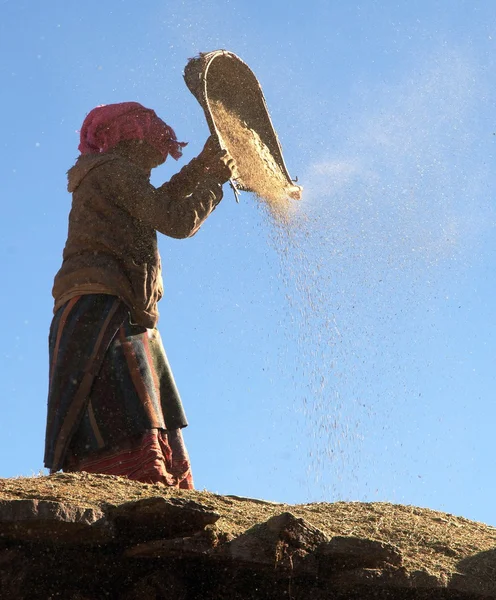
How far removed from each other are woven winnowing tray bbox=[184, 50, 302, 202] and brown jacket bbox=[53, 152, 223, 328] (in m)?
0.54

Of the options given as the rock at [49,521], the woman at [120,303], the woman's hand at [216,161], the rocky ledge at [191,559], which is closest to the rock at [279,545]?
the rocky ledge at [191,559]

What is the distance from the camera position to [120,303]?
221 inches

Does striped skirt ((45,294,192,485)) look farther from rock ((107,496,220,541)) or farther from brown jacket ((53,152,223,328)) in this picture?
rock ((107,496,220,541))

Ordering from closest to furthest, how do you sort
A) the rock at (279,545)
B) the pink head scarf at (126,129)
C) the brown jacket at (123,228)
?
the rock at (279,545), the brown jacket at (123,228), the pink head scarf at (126,129)

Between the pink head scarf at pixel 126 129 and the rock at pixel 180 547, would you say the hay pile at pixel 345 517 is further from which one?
the pink head scarf at pixel 126 129

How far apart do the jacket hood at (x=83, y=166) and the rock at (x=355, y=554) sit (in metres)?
2.95

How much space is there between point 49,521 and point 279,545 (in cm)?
80

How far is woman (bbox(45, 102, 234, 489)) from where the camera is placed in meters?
5.35

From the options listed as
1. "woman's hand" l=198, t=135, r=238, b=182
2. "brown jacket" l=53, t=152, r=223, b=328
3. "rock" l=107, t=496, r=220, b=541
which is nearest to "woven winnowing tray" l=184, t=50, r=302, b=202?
"woman's hand" l=198, t=135, r=238, b=182

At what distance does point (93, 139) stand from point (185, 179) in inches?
24.3

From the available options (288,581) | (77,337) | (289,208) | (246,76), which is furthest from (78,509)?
(246,76)

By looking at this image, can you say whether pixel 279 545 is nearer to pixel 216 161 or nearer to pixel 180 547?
pixel 180 547

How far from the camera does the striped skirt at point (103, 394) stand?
5332 mm

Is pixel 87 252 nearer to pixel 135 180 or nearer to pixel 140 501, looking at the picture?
pixel 135 180
